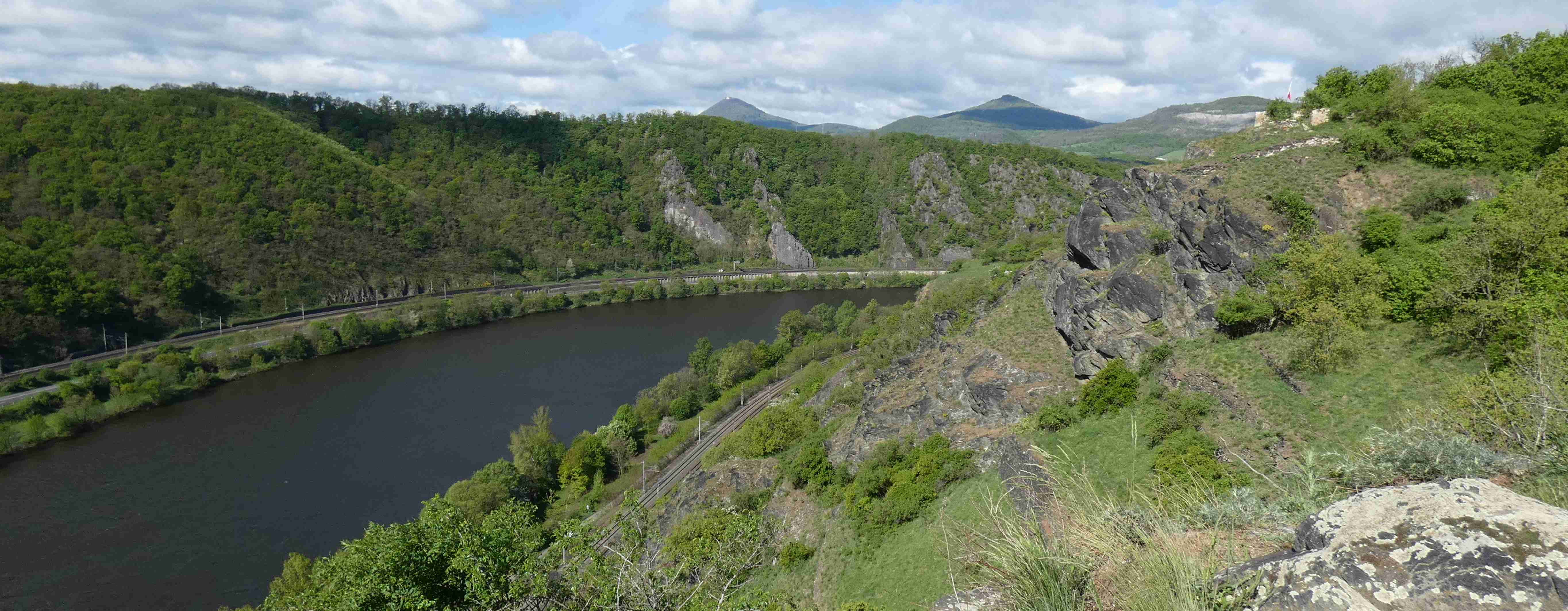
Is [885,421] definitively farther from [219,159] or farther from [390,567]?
[219,159]

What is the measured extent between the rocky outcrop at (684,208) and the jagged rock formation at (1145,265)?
10190 centimetres

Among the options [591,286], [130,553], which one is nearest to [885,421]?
[130,553]

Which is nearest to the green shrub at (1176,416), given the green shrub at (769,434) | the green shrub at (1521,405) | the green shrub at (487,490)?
the green shrub at (1521,405)

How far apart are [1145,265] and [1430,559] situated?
1052 inches

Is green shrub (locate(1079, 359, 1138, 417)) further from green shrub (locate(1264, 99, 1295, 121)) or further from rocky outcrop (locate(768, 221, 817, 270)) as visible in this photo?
rocky outcrop (locate(768, 221, 817, 270))

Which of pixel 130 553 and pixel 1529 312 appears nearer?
pixel 1529 312

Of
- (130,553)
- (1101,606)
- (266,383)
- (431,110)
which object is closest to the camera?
(1101,606)

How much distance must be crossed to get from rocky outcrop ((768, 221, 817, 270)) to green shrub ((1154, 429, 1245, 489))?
105504 mm

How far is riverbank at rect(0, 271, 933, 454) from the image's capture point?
1893 inches

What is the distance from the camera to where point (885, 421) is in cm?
3072

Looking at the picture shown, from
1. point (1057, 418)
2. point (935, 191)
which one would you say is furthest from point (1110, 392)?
point (935, 191)

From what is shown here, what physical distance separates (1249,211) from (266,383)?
68.2 m

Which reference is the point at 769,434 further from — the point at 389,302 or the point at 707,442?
the point at 389,302

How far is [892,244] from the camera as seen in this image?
129750mm
